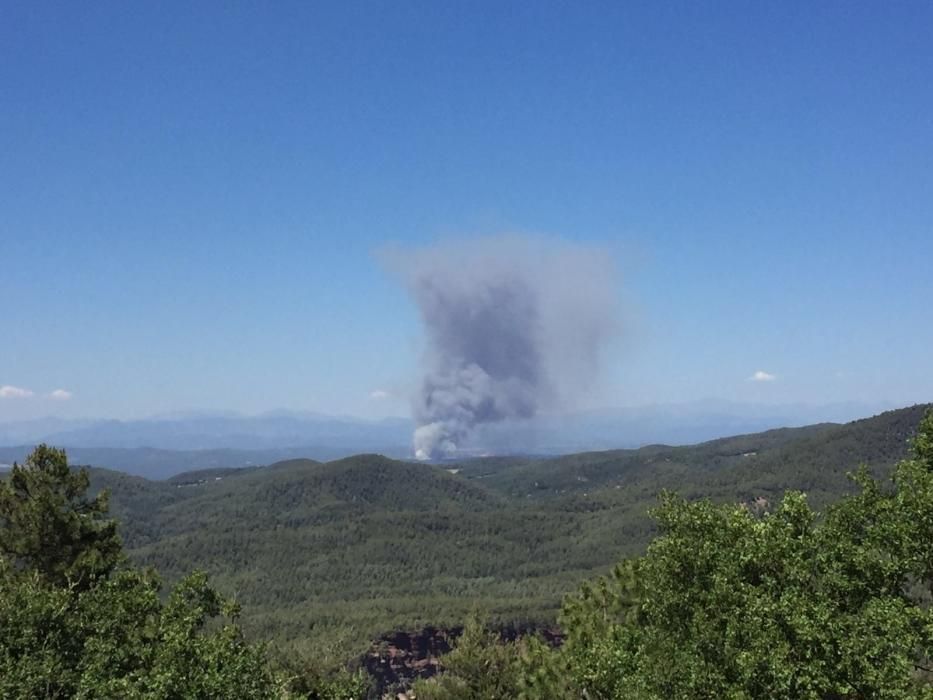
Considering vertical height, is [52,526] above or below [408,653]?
above

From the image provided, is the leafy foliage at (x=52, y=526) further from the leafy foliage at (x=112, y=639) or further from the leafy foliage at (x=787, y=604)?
the leafy foliage at (x=787, y=604)

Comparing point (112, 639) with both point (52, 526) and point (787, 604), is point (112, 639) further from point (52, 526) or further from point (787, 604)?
point (787, 604)

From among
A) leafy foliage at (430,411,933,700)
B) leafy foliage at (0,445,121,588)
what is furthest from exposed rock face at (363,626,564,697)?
leafy foliage at (430,411,933,700)

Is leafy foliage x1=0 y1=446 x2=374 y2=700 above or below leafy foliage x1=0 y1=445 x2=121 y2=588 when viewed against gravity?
below

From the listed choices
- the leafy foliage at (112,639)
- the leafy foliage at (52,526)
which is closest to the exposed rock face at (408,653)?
the leafy foliage at (52,526)

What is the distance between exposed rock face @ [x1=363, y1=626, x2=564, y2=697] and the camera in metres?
150

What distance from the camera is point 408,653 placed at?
166 meters

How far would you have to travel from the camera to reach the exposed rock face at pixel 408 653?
150375 millimetres

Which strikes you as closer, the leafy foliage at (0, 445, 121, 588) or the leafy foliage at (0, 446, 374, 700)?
the leafy foliage at (0, 446, 374, 700)

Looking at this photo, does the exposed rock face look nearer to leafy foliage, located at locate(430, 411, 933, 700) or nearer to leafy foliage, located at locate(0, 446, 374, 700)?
leafy foliage, located at locate(0, 446, 374, 700)

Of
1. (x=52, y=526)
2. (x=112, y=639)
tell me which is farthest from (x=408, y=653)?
(x=112, y=639)

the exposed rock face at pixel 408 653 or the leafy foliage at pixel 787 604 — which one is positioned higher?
the leafy foliage at pixel 787 604

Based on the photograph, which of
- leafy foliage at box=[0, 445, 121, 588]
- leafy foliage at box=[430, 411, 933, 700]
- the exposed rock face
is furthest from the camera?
the exposed rock face

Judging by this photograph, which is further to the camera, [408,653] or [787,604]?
[408,653]
